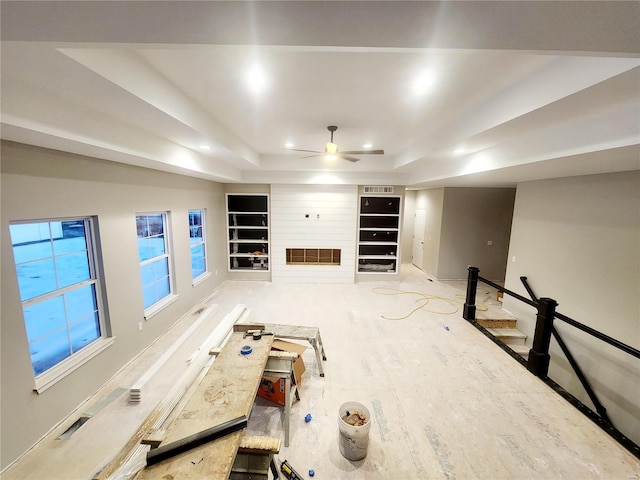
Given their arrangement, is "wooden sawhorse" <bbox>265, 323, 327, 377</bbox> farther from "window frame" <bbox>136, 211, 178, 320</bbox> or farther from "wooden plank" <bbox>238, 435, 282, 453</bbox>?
"window frame" <bbox>136, 211, 178, 320</bbox>

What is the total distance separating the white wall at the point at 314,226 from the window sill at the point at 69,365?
3.96 m

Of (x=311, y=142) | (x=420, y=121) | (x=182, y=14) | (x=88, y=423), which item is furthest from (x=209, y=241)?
(x=182, y=14)

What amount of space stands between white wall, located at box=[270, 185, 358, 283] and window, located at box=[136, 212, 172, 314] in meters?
2.65

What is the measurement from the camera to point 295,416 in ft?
7.93

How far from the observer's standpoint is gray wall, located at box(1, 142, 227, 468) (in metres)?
1.96

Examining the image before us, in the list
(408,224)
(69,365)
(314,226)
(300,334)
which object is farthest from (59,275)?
(408,224)

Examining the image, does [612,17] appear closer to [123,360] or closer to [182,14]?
[182,14]

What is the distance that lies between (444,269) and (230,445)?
22.1 feet

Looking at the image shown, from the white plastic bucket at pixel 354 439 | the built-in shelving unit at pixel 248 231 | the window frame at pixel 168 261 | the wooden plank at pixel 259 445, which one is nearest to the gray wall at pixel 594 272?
the white plastic bucket at pixel 354 439

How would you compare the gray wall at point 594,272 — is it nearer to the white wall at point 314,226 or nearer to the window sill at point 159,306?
the white wall at point 314,226

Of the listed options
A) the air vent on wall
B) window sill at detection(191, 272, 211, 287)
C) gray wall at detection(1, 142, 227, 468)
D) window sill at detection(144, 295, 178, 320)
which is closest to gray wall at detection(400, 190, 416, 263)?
the air vent on wall

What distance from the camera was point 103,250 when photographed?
286 centimetres

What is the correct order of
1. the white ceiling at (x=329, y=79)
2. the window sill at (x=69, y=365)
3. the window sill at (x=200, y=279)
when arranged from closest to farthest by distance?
the white ceiling at (x=329, y=79) < the window sill at (x=69, y=365) < the window sill at (x=200, y=279)

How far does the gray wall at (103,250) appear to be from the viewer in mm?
1958
